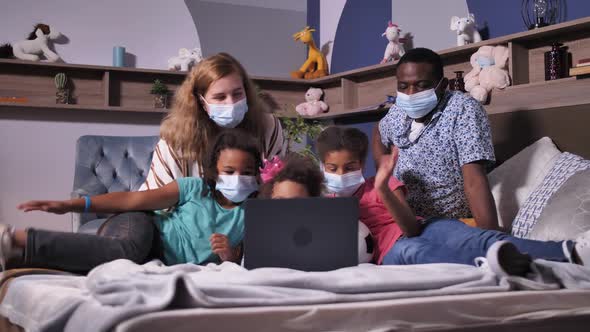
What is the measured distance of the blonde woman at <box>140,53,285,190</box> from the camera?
2.24 m

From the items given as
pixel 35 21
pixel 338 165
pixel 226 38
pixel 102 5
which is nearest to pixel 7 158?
pixel 35 21

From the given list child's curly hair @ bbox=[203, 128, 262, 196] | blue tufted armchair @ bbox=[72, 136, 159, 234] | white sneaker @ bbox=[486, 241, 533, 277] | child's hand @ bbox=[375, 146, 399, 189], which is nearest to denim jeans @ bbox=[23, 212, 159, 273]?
child's curly hair @ bbox=[203, 128, 262, 196]

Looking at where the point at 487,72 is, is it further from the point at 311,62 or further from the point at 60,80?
the point at 60,80

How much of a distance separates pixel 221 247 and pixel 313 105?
2.79 metres

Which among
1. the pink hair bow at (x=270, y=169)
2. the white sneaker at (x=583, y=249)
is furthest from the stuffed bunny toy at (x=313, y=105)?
the white sneaker at (x=583, y=249)

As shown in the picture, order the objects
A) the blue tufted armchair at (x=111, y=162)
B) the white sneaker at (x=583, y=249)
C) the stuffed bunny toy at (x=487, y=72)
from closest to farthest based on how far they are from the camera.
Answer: the white sneaker at (x=583, y=249) → the stuffed bunny toy at (x=487, y=72) → the blue tufted armchair at (x=111, y=162)

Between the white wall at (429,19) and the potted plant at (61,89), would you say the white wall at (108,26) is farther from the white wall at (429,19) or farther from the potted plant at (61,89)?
the white wall at (429,19)

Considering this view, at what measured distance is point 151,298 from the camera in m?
1.00

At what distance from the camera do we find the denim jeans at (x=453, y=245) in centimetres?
158

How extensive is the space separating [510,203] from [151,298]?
1.64m

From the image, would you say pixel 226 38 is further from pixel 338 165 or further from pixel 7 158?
pixel 338 165

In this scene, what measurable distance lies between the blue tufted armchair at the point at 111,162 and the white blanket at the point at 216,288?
189cm

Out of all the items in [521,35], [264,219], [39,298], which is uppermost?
[521,35]

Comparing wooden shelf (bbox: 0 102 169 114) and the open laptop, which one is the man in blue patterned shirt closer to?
the open laptop
